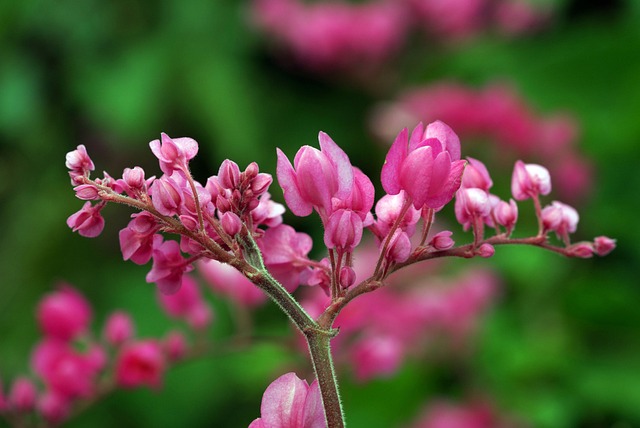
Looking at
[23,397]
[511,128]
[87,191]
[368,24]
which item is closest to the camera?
[87,191]

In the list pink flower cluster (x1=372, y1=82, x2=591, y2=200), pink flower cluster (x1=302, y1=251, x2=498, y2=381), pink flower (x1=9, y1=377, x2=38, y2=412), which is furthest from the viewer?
pink flower cluster (x1=372, y1=82, x2=591, y2=200)

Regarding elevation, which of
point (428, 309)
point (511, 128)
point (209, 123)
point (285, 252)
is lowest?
point (428, 309)

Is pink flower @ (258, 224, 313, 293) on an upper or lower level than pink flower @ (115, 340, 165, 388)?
upper

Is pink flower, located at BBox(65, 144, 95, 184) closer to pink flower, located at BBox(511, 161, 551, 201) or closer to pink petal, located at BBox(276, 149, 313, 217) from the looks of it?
pink petal, located at BBox(276, 149, 313, 217)

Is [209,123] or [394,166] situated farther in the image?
[209,123]

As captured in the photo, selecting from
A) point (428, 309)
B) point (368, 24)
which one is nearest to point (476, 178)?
point (428, 309)

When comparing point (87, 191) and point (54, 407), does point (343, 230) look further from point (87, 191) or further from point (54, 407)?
point (54, 407)

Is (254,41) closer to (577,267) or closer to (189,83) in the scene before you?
(189,83)

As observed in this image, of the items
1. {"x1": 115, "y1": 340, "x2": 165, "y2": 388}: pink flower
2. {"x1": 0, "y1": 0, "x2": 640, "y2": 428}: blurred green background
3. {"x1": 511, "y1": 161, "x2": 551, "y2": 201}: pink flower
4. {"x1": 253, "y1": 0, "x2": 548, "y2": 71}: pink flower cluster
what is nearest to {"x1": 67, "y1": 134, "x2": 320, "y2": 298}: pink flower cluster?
{"x1": 511, "y1": 161, "x2": 551, "y2": 201}: pink flower
